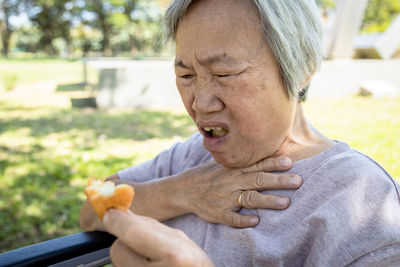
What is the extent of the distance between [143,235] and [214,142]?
570mm

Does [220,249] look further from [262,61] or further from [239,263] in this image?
[262,61]

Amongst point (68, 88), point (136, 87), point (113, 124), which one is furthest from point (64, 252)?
point (68, 88)

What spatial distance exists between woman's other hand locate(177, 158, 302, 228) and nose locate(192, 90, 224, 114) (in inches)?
12.0

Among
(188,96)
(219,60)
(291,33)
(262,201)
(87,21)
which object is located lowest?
(87,21)

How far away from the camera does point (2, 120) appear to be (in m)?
7.06

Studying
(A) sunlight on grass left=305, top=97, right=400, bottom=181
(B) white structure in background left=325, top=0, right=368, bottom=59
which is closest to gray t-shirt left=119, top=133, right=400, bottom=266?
(A) sunlight on grass left=305, top=97, right=400, bottom=181

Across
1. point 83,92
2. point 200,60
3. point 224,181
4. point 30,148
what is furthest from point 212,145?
point 83,92

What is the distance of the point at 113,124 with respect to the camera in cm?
680

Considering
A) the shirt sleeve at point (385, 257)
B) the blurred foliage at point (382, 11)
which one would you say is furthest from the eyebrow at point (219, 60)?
the blurred foliage at point (382, 11)

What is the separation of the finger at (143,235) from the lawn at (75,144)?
126 cm

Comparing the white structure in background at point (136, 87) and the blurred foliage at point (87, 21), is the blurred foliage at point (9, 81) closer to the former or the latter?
the white structure in background at point (136, 87)

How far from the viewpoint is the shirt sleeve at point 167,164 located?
181 centimetres

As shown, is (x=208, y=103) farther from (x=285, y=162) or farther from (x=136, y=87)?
(x=136, y=87)

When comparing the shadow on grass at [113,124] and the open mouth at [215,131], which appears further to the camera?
the shadow on grass at [113,124]
